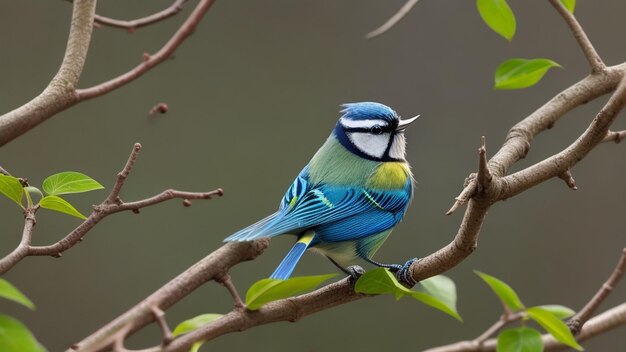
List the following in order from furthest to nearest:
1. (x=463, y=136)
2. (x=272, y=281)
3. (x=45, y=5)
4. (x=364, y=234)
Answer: (x=45, y=5), (x=463, y=136), (x=364, y=234), (x=272, y=281)

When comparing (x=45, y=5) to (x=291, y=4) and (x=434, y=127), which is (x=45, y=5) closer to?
(x=291, y=4)

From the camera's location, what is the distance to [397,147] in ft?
5.57

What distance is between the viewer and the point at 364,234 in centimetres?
150

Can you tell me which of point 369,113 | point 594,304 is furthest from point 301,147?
point 594,304

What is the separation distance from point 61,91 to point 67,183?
18 centimetres

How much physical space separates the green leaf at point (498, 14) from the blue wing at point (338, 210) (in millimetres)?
458

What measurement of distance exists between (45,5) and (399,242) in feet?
5.34

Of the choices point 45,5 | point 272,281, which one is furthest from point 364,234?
point 45,5

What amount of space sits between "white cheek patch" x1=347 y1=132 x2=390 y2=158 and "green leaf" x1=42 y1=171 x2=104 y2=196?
30.5 inches

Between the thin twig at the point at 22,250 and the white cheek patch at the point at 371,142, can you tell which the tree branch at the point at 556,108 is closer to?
the white cheek patch at the point at 371,142

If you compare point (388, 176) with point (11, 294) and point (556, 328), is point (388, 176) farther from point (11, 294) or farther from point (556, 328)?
point (11, 294)

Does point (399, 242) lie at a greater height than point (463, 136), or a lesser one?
lesser

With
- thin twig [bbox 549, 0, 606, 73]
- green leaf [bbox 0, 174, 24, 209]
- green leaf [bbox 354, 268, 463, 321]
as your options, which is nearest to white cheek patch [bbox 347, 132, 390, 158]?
thin twig [bbox 549, 0, 606, 73]

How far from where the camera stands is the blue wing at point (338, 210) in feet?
4.54
